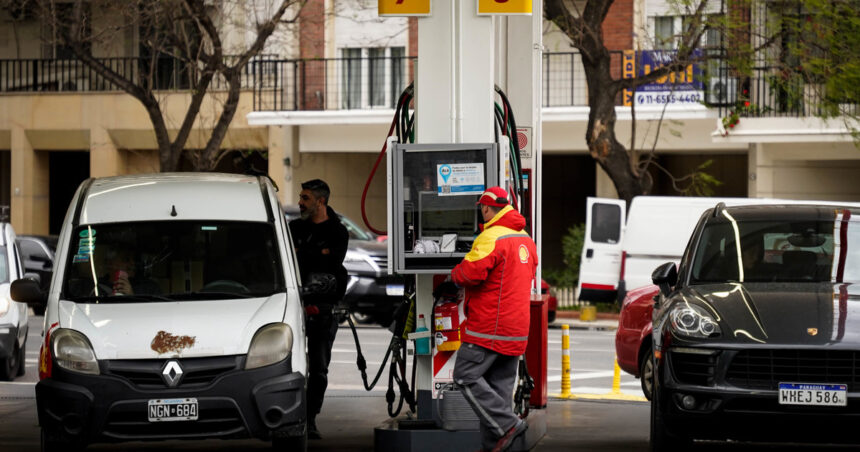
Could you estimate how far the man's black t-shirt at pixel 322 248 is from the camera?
11047 mm

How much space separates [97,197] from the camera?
10.1m

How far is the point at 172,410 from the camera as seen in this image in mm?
8805

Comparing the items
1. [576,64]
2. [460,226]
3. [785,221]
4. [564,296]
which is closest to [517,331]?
[460,226]

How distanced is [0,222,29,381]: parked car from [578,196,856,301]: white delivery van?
33.6ft

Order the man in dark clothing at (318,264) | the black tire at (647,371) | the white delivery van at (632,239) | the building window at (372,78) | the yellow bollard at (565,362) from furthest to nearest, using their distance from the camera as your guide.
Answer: the building window at (372,78) < the white delivery van at (632,239) < the yellow bollard at (565,362) < the black tire at (647,371) < the man in dark clothing at (318,264)

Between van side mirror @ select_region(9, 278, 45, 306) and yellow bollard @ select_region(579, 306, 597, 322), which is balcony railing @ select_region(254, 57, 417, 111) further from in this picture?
van side mirror @ select_region(9, 278, 45, 306)

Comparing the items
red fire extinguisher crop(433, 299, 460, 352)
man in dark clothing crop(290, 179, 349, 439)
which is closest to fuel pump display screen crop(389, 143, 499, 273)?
red fire extinguisher crop(433, 299, 460, 352)

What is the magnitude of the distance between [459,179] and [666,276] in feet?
5.70

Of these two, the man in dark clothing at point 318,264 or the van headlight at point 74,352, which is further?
the man in dark clothing at point 318,264

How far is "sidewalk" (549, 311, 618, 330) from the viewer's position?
Result: 25406mm

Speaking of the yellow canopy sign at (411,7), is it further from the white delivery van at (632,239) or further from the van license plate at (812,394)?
the white delivery van at (632,239)

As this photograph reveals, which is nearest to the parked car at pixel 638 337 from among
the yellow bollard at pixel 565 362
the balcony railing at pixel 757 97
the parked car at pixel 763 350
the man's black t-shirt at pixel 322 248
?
the yellow bollard at pixel 565 362

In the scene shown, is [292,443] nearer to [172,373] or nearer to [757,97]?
[172,373]

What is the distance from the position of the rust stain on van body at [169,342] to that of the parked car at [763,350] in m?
3.13
